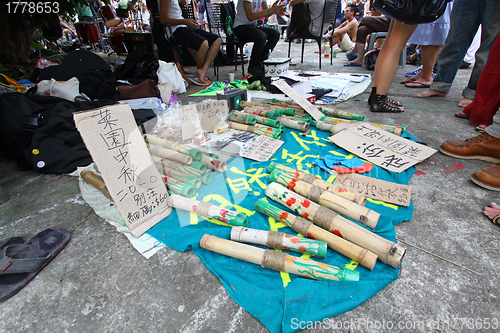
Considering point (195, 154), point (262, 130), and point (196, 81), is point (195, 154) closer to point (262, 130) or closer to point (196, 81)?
point (262, 130)

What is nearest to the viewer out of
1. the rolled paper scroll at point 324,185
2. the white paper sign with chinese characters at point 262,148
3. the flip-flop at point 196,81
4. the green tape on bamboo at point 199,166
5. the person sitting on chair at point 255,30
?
the rolled paper scroll at point 324,185

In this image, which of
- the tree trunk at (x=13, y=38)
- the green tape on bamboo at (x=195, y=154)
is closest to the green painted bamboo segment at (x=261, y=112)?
the green tape on bamboo at (x=195, y=154)

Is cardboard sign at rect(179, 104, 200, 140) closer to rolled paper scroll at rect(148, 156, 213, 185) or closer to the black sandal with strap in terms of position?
rolled paper scroll at rect(148, 156, 213, 185)

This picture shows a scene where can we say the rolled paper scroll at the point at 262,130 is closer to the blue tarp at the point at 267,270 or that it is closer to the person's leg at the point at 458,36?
the blue tarp at the point at 267,270

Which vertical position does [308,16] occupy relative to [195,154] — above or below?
above

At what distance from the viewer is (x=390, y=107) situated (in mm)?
3244

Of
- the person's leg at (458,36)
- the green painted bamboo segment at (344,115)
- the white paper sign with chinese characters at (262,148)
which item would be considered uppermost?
the person's leg at (458,36)

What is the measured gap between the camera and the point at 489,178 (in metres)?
1.74

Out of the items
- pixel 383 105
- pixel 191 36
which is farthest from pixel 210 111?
pixel 191 36

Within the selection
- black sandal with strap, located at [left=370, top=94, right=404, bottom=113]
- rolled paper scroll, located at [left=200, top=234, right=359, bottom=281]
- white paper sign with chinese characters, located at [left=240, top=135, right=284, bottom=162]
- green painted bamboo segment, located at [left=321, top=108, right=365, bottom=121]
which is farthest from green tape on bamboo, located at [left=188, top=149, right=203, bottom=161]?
black sandal with strap, located at [left=370, top=94, right=404, bottom=113]

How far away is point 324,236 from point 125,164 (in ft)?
4.08

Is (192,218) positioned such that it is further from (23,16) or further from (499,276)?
(23,16)

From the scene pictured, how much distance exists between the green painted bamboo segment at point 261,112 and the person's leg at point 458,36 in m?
2.81

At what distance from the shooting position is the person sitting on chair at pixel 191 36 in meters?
4.43
